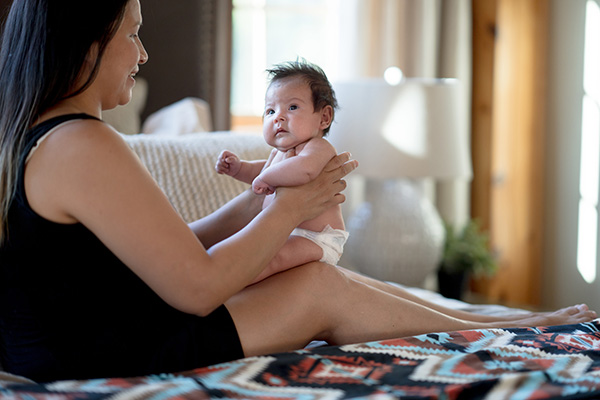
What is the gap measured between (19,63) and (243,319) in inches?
22.7

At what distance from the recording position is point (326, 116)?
1.56 metres

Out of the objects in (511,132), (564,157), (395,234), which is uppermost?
(511,132)

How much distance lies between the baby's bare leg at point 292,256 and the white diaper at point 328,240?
0.06 ft

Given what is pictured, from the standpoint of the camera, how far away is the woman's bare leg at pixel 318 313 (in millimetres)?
1297

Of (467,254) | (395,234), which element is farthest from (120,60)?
(467,254)

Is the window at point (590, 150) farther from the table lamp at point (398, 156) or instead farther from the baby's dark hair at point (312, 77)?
the baby's dark hair at point (312, 77)

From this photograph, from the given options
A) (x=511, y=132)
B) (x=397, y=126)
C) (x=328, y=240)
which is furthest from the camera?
(x=511, y=132)

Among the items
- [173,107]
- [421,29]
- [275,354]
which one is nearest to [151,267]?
[275,354]

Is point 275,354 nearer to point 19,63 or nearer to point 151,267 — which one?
point 151,267

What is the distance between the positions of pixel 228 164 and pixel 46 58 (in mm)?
532

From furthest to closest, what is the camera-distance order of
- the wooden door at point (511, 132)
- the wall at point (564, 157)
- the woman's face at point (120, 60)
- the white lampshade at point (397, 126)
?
the wooden door at point (511, 132) → the wall at point (564, 157) → the white lampshade at point (397, 126) → the woman's face at point (120, 60)

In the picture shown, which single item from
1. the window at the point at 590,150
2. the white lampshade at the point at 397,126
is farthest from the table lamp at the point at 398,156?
the window at the point at 590,150

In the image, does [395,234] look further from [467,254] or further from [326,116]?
[326,116]

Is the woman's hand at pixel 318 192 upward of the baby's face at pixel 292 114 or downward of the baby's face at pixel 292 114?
downward
